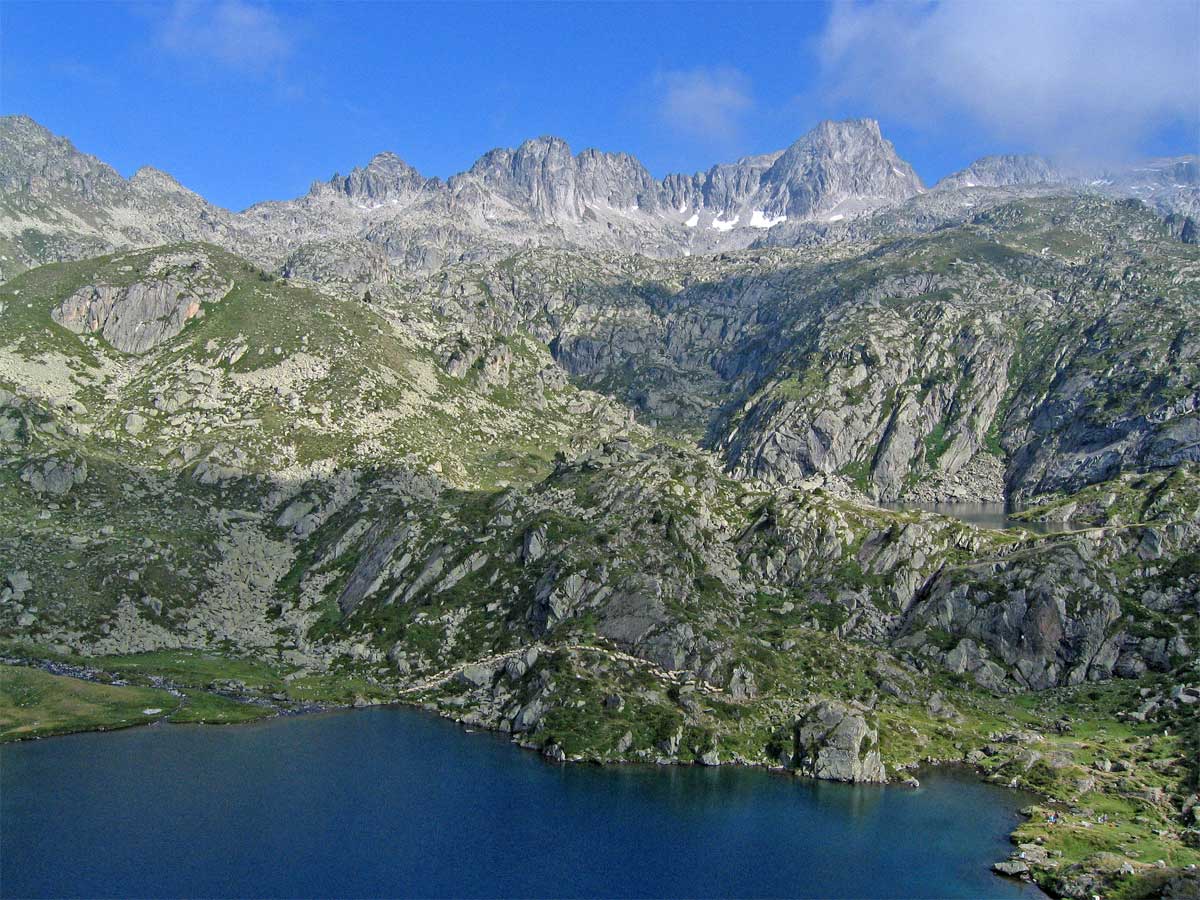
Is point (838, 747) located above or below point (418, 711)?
above

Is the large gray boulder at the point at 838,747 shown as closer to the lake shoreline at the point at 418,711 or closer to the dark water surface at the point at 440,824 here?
the lake shoreline at the point at 418,711

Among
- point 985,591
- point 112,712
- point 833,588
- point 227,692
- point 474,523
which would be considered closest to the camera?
point 112,712

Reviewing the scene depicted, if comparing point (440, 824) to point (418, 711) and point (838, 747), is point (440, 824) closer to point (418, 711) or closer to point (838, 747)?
point (418, 711)

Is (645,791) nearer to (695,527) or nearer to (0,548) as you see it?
(695,527)

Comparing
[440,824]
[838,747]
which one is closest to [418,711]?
[440,824]

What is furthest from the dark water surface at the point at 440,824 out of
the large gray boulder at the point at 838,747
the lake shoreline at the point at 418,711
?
the large gray boulder at the point at 838,747

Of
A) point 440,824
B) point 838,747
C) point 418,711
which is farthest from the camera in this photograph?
point 418,711

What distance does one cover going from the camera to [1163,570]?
560 ft

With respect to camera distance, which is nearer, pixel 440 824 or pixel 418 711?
pixel 440 824

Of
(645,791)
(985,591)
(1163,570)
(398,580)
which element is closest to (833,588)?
(985,591)

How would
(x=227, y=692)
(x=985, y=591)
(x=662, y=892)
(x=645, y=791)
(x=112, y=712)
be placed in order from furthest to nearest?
(x=985, y=591), (x=227, y=692), (x=112, y=712), (x=645, y=791), (x=662, y=892)

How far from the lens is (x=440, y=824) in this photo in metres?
105

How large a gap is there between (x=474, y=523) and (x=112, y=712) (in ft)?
259

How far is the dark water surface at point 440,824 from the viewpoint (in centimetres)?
9175
